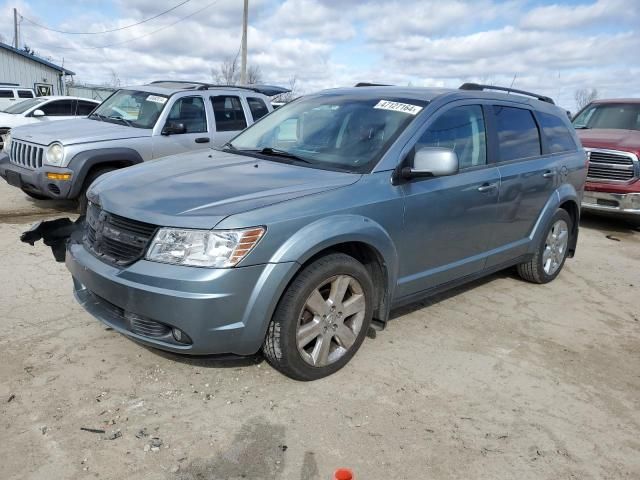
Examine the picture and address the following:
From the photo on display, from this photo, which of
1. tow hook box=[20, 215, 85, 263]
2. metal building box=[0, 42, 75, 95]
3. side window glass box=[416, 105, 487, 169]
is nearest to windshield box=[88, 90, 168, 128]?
tow hook box=[20, 215, 85, 263]

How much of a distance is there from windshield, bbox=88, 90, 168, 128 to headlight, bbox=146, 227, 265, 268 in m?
5.02

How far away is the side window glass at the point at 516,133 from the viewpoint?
4.58 m

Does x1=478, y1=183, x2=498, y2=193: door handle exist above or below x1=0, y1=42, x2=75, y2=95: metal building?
below

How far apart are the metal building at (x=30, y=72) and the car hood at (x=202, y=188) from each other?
1193 inches

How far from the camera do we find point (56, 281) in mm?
4766

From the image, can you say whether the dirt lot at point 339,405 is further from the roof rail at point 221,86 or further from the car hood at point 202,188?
the roof rail at point 221,86

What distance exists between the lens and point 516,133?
4785 mm

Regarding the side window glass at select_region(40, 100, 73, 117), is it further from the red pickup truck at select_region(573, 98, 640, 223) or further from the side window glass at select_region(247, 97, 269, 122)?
the red pickup truck at select_region(573, 98, 640, 223)

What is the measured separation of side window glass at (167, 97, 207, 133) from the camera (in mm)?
7610

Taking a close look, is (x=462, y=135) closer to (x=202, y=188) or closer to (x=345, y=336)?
(x=345, y=336)

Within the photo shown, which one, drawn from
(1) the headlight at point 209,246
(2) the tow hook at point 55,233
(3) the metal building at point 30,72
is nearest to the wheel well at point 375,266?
(1) the headlight at point 209,246

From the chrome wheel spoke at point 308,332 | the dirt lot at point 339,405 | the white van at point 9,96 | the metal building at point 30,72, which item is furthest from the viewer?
the metal building at point 30,72

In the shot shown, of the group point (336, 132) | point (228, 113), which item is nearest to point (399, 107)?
point (336, 132)

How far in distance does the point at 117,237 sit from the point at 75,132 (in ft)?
15.1
